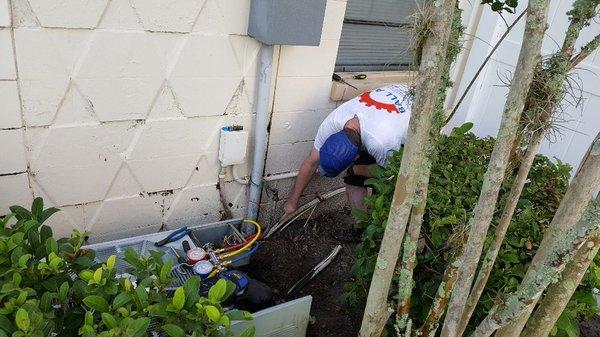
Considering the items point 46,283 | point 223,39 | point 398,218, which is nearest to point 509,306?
point 398,218

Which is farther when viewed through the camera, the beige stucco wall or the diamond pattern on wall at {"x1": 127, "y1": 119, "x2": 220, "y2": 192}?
the diamond pattern on wall at {"x1": 127, "y1": 119, "x2": 220, "y2": 192}

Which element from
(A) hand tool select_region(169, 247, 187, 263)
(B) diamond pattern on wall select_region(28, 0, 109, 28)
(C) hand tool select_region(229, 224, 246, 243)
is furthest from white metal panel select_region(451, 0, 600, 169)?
(B) diamond pattern on wall select_region(28, 0, 109, 28)

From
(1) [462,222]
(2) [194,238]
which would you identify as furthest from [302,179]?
(1) [462,222]

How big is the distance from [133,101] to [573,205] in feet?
7.33

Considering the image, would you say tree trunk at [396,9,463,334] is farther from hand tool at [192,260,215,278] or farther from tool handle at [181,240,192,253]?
tool handle at [181,240,192,253]

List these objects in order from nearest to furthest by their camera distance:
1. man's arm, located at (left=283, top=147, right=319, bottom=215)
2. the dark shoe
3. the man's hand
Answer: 1. man's arm, located at (left=283, top=147, right=319, bottom=215)
2. the man's hand
3. the dark shoe

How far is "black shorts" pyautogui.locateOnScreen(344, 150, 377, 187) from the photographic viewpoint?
342cm

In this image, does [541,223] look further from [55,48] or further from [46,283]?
[55,48]

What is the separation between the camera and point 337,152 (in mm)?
2955

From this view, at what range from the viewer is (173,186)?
3.04m

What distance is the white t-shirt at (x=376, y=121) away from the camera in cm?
315

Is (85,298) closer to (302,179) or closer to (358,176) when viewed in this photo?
(302,179)

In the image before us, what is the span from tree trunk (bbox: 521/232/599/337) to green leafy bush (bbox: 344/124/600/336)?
28cm

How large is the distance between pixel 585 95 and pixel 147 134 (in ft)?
10.5
